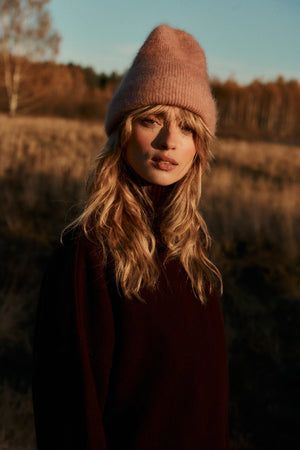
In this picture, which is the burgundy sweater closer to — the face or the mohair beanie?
the face

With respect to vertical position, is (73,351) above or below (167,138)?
below

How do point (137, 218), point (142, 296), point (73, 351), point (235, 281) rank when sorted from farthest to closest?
point (235, 281) < point (137, 218) < point (142, 296) < point (73, 351)

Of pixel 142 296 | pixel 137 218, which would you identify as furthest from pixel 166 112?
pixel 142 296

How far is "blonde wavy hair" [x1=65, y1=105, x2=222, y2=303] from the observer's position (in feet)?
4.00

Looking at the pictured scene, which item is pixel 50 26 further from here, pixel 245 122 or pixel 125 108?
pixel 245 122

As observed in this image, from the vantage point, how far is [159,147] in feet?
4.09

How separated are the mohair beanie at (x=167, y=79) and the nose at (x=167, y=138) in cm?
8

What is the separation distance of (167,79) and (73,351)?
88 cm

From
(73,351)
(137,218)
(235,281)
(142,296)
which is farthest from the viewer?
(235,281)

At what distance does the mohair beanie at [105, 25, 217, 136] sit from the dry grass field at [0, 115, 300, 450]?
0.30 m

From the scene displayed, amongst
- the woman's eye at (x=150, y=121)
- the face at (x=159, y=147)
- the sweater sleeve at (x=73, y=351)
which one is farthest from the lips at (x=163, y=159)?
the sweater sleeve at (x=73, y=351)

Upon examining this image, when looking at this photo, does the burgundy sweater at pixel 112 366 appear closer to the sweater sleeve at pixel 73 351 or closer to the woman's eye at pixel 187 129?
the sweater sleeve at pixel 73 351

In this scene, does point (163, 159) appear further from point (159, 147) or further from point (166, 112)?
point (166, 112)

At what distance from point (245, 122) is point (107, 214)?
53992mm
